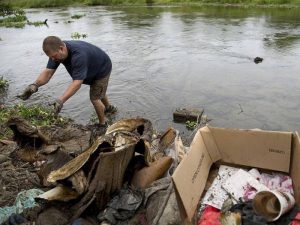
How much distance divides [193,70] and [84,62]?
18.3 ft

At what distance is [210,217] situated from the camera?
2.81m

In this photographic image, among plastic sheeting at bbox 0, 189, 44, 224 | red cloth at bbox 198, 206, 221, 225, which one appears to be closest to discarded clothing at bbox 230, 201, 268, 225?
red cloth at bbox 198, 206, 221, 225

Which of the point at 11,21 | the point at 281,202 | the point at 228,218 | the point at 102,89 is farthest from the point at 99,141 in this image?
the point at 11,21

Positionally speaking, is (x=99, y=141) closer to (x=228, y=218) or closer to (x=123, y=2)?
(x=228, y=218)

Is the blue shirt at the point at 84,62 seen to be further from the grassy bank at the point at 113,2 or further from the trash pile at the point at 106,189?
the grassy bank at the point at 113,2

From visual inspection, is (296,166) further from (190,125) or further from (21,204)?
(190,125)

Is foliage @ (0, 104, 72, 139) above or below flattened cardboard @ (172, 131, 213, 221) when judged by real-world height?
below

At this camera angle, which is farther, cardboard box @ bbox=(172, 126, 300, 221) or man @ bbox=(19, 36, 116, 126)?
man @ bbox=(19, 36, 116, 126)

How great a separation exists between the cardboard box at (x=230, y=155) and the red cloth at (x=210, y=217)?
9cm

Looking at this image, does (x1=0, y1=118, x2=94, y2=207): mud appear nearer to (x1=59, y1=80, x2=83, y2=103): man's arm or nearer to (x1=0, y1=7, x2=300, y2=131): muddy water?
(x1=59, y1=80, x2=83, y2=103): man's arm

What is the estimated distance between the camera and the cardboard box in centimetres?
280

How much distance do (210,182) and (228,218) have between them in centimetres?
67

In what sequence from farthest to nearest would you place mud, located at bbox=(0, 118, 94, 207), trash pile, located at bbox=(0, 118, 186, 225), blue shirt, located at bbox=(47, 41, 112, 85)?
1. blue shirt, located at bbox=(47, 41, 112, 85)
2. mud, located at bbox=(0, 118, 94, 207)
3. trash pile, located at bbox=(0, 118, 186, 225)

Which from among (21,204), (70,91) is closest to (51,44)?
(70,91)
